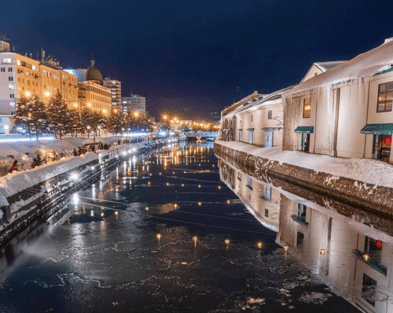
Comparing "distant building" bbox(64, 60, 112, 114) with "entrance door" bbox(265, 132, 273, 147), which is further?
"distant building" bbox(64, 60, 112, 114)

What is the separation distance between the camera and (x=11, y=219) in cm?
993

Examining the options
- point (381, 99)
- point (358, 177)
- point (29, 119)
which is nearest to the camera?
point (358, 177)

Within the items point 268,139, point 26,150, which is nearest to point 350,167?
point 268,139

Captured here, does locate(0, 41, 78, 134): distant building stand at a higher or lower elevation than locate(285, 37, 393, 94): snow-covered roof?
Result: higher

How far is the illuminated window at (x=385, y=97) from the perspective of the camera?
16125 mm

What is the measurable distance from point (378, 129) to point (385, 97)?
2015mm

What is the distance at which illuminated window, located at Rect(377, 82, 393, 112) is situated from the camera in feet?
52.9

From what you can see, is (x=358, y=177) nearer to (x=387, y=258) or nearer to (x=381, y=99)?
(x=381, y=99)

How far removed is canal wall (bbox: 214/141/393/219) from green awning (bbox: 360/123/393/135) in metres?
3.21

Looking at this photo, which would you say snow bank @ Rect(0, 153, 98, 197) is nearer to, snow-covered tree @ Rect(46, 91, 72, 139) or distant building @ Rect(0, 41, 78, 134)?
snow-covered tree @ Rect(46, 91, 72, 139)

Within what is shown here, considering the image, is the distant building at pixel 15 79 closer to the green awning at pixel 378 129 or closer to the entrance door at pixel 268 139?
the entrance door at pixel 268 139

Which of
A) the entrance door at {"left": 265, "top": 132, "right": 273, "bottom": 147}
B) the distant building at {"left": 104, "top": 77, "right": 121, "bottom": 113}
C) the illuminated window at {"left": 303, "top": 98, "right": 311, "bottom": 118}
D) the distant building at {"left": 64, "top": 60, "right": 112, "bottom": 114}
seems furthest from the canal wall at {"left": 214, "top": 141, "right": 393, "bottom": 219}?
the distant building at {"left": 104, "top": 77, "right": 121, "bottom": 113}

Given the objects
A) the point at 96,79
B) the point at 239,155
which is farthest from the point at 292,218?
the point at 96,79

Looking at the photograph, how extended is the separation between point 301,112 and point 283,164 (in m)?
5.71
